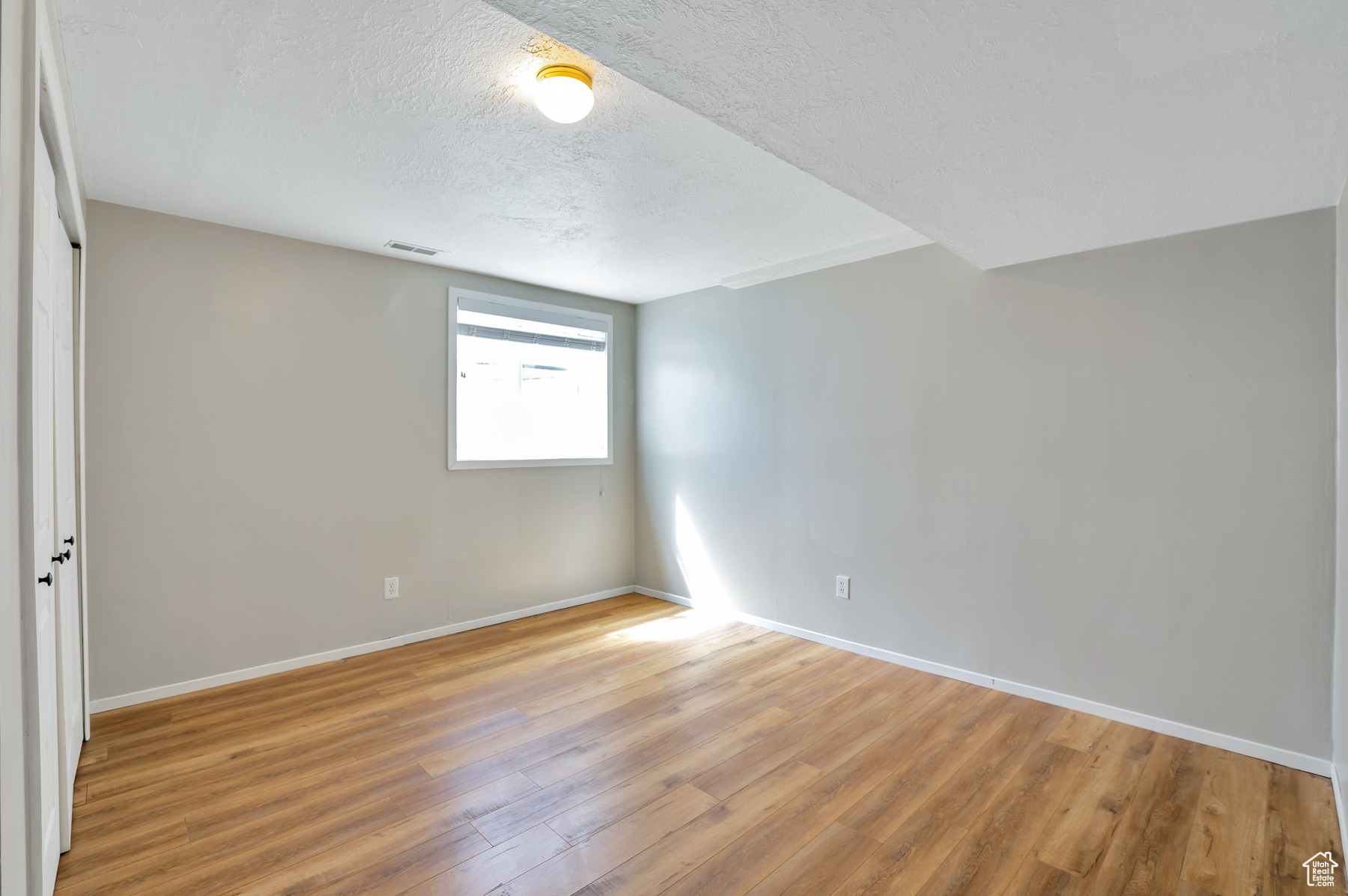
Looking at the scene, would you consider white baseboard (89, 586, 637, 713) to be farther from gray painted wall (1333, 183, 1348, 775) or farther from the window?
gray painted wall (1333, 183, 1348, 775)

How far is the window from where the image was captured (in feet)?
13.9

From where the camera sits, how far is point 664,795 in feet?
7.40

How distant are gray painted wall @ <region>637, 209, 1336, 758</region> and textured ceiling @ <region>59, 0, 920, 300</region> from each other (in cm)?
75

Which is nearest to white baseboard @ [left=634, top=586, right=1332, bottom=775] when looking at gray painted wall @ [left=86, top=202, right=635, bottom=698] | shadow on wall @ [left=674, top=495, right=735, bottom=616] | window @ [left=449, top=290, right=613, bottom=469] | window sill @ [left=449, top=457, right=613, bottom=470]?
shadow on wall @ [left=674, top=495, right=735, bottom=616]

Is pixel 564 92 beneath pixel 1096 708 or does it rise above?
above

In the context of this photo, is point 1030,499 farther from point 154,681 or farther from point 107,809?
point 154,681

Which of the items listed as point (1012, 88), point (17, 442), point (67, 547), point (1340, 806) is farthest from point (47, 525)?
point (1340, 806)

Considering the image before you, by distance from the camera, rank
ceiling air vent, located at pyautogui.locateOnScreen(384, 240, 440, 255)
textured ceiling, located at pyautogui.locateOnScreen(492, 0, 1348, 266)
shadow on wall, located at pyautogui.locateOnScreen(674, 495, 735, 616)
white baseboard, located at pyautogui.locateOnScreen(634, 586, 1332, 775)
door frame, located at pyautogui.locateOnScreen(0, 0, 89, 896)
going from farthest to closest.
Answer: shadow on wall, located at pyautogui.locateOnScreen(674, 495, 735, 616) < ceiling air vent, located at pyautogui.locateOnScreen(384, 240, 440, 255) < white baseboard, located at pyautogui.locateOnScreen(634, 586, 1332, 775) < textured ceiling, located at pyautogui.locateOnScreen(492, 0, 1348, 266) < door frame, located at pyautogui.locateOnScreen(0, 0, 89, 896)

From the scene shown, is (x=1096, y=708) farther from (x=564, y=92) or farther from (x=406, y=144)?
(x=406, y=144)

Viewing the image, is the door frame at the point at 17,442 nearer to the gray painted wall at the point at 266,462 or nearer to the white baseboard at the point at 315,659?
the gray painted wall at the point at 266,462

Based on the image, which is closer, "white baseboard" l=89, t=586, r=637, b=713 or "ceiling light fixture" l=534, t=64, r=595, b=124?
"ceiling light fixture" l=534, t=64, r=595, b=124

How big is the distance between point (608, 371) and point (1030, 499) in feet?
10.2

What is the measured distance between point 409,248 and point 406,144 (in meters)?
1.40

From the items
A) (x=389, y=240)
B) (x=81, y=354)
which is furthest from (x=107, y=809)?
(x=389, y=240)
